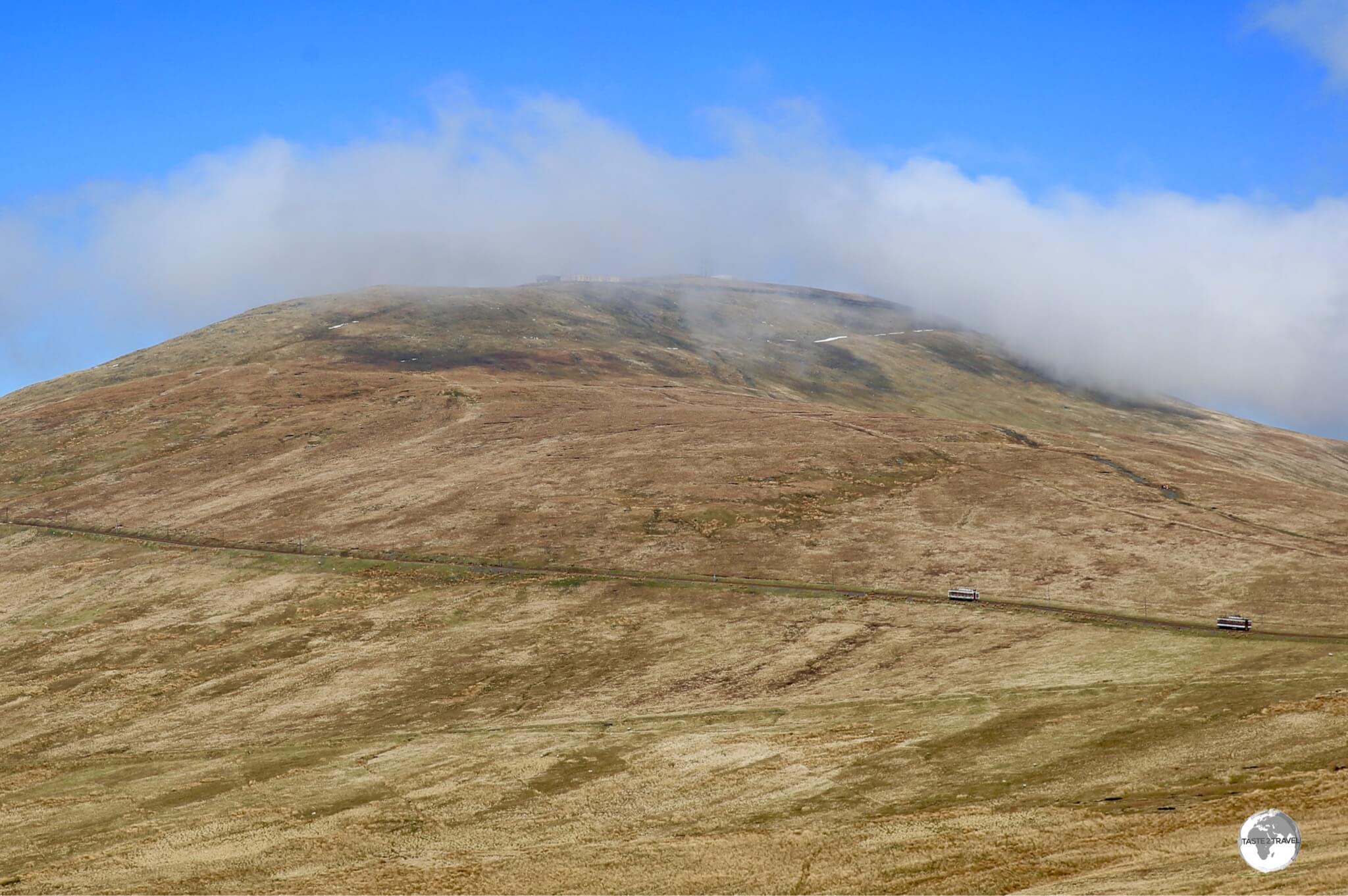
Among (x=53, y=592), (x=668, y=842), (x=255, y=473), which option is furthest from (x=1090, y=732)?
(x=255, y=473)

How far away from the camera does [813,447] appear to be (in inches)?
5822

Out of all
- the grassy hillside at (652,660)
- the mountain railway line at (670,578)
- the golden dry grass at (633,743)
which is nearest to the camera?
the golden dry grass at (633,743)

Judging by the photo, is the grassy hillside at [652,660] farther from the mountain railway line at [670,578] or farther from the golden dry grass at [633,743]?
the mountain railway line at [670,578]

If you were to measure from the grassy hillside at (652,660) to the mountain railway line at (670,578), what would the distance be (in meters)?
0.85

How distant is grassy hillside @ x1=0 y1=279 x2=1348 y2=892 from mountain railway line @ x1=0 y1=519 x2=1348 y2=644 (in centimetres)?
85

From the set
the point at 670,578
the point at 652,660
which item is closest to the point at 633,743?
the point at 652,660

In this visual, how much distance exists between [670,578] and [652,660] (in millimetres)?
21834

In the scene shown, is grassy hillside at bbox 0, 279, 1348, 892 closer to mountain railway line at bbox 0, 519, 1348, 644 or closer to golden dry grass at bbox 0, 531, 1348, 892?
golden dry grass at bbox 0, 531, 1348, 892

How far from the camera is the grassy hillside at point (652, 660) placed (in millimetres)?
46812

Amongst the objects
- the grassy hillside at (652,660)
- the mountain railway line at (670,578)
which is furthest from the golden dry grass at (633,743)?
the mountain railway line at (670,578)

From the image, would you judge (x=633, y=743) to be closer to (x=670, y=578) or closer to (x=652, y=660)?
(x=652, y=660)

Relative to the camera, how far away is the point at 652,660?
8538 cm

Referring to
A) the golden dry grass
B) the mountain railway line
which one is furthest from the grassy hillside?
the mountain railway line

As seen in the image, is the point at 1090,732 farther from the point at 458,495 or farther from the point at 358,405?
the point at 358,405
